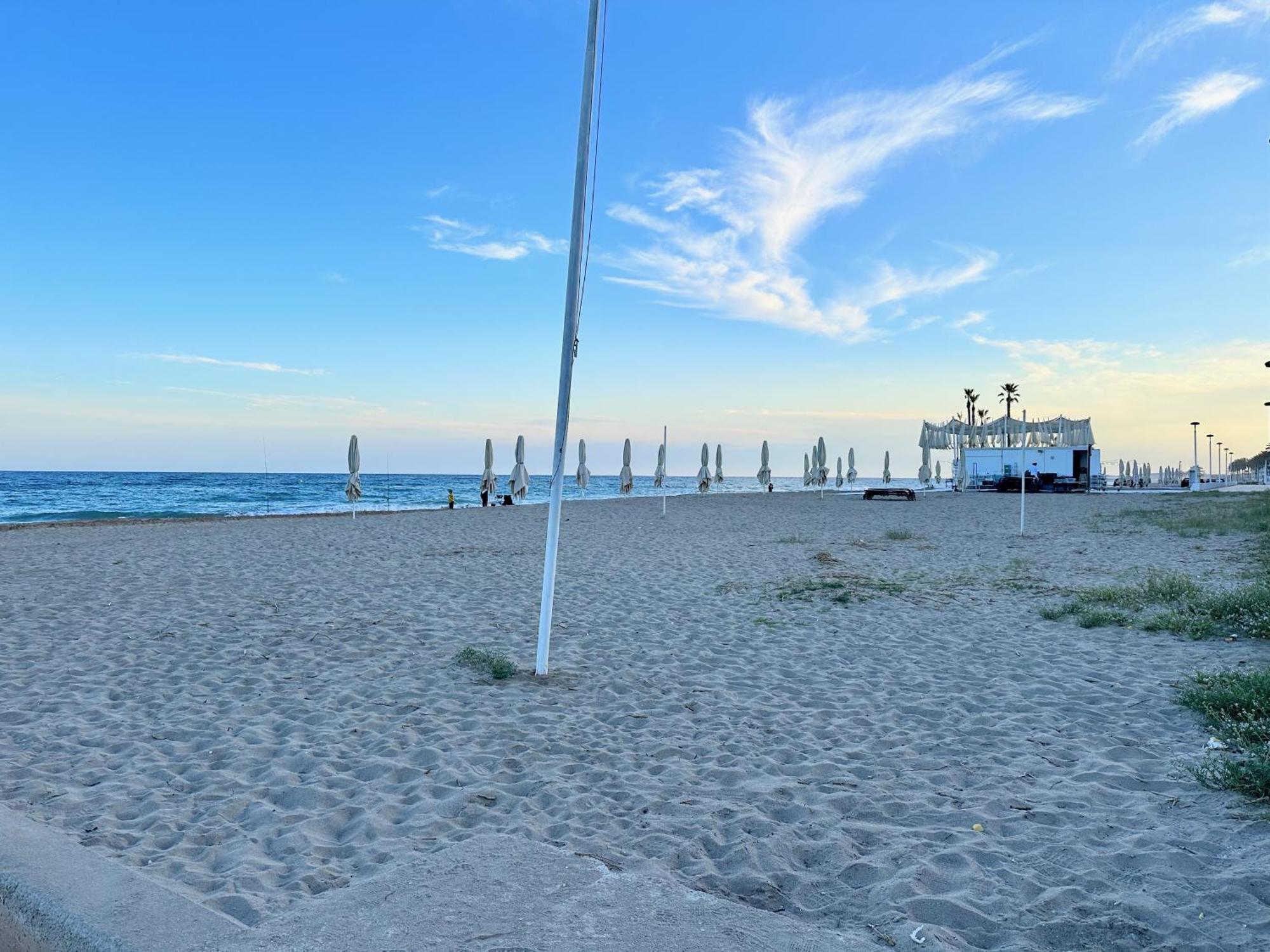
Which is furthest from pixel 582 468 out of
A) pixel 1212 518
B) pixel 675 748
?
pixel 675 748

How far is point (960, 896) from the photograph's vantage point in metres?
2.94

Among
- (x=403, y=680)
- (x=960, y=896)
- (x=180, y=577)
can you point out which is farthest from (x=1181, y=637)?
(x=180, y=577)

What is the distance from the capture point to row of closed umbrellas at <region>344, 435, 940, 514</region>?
2380 cm

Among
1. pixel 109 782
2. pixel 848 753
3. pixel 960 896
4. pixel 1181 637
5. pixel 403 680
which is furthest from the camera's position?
pixel 1181 637

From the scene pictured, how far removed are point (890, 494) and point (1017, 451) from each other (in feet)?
53.9

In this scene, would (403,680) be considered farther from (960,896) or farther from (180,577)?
(180,577)

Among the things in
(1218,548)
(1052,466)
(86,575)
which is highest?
(1052,466)

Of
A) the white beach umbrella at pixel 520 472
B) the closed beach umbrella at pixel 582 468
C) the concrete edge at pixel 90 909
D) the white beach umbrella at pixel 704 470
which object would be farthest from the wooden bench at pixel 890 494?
the concrete edge at pixel 90 909

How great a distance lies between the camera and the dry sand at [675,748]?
3086mm

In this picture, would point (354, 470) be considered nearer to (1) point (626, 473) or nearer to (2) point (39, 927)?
(1) point (626, 473)

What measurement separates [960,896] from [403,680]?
452 centimetres

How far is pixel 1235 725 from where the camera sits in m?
4.42

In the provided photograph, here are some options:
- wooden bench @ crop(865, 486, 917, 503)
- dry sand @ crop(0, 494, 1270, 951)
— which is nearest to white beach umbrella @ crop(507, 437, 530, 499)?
dry sand @ crop(0, 494, 1270, 951)

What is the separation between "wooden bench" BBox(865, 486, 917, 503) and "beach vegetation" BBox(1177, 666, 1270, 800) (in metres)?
30.4
